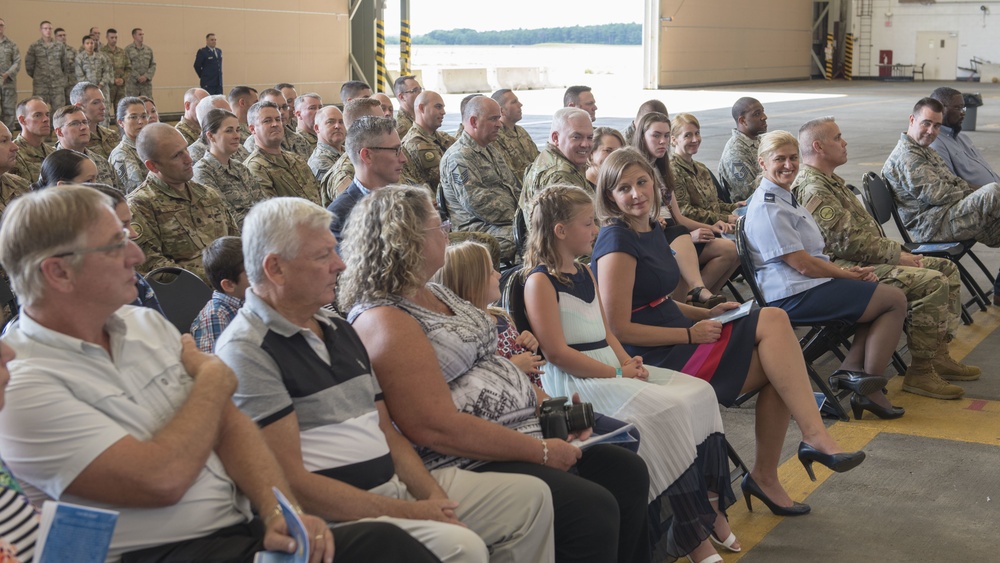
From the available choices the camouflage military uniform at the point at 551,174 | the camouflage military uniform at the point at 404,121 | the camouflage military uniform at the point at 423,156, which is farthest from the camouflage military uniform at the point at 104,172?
the camouflage military uniform at the point at 551,174

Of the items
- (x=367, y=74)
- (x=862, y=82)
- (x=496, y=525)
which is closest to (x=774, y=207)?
(x=496, y=525)

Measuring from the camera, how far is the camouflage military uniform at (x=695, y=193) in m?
6.47

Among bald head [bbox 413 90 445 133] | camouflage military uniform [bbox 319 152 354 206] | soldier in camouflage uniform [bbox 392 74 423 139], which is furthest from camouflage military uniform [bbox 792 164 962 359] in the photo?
soldier in camouflage uniform [bbox 392 74 423 139]

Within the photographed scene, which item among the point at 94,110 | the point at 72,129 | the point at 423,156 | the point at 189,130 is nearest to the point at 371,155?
the point at 423,156

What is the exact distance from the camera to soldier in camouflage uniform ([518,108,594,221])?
18.8ft

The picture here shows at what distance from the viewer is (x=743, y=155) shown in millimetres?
7109

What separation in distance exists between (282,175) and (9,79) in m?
11.0

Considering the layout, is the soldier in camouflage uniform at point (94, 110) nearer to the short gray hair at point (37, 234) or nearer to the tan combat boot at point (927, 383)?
the tan combat boot at point (927, 383)

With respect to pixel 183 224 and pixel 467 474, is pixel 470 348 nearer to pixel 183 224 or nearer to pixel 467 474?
pixel 467 474

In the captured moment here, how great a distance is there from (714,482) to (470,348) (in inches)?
41.7

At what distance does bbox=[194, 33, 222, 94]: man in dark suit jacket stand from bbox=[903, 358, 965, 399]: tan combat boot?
16736 millimetres

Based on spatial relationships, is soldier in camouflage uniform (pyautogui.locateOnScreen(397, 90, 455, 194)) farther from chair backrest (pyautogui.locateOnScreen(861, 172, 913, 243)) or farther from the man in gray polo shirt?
the man in gray polo shirt

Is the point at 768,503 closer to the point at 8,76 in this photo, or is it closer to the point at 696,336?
the point at 696,336

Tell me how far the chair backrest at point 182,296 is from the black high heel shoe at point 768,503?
2.03m
